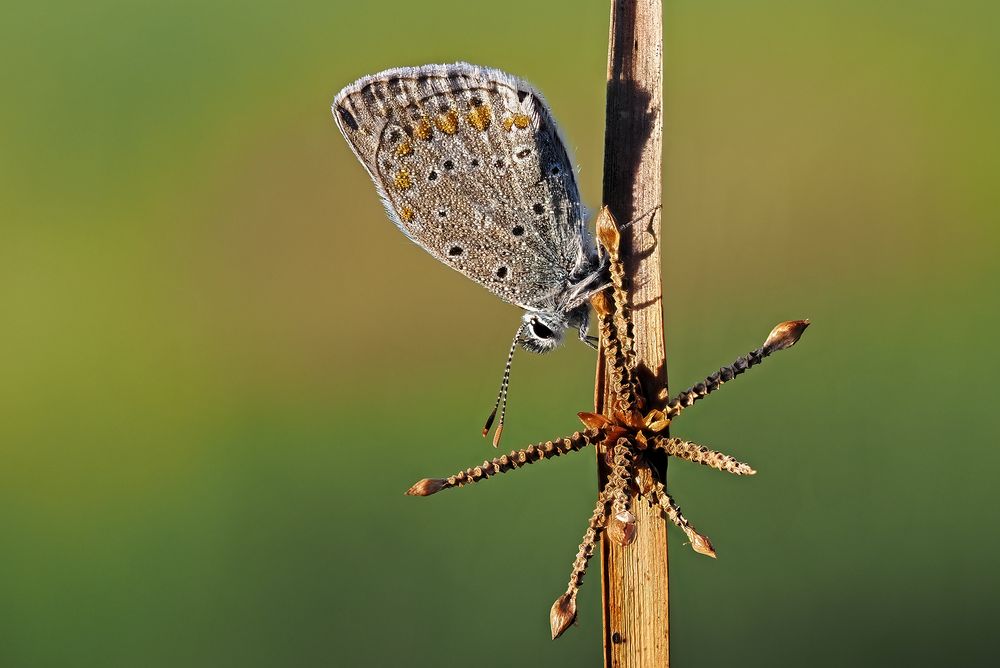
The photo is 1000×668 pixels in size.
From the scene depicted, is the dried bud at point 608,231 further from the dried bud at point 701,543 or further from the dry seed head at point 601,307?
the dried bud at point 701,543

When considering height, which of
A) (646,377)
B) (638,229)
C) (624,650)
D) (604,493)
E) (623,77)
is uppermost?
(623,77)

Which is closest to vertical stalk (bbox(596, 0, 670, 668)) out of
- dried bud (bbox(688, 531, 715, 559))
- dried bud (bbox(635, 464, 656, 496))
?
dried bud (bbox(635, 464, 656, 496))

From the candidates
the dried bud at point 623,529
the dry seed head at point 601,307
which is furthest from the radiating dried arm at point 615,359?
the dried bud at point 623,529

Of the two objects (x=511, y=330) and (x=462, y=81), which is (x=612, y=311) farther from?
(x=511, y=330)

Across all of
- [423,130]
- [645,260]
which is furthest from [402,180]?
[645,260]

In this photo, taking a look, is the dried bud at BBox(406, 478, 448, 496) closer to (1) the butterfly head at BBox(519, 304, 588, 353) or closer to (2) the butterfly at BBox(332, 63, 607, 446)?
(2) the butterfly at BBox(332, 63, 607, 446)

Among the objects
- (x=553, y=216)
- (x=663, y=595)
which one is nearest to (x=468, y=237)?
(x=553, y=216)

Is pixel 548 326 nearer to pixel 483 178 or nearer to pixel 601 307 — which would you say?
pixel 483 178
